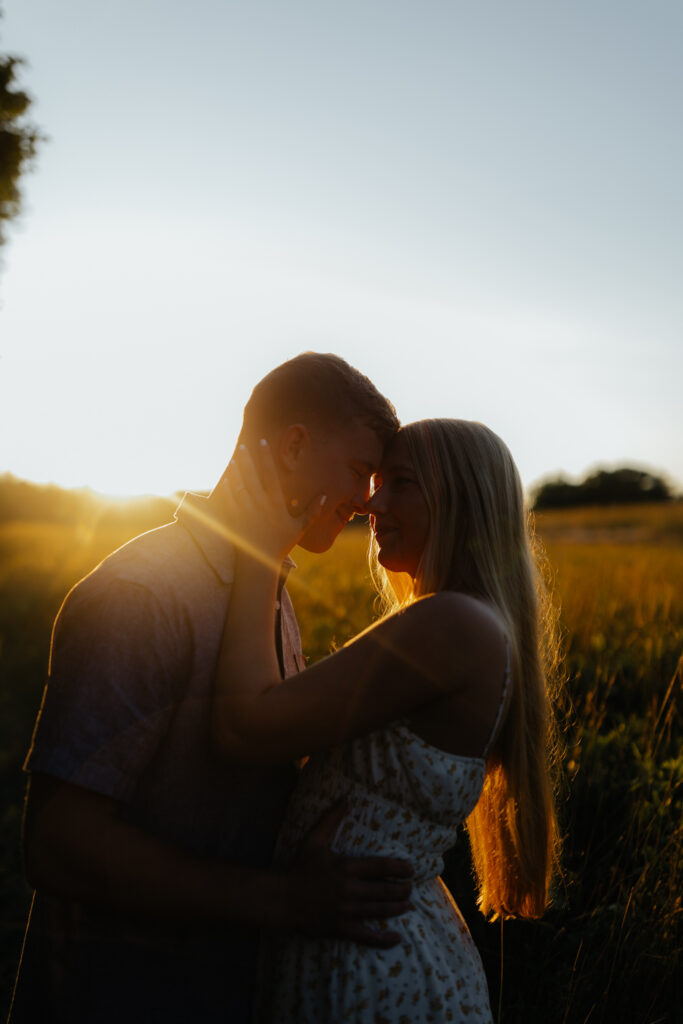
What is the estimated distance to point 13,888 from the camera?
489cm

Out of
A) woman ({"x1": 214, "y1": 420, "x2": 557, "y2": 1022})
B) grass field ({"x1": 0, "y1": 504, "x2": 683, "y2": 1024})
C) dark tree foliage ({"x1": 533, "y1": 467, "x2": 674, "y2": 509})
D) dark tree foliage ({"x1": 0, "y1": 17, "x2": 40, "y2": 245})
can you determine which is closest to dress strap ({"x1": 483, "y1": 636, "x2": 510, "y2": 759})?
woman ({"x1": 214, "y1": 420, "x2": 557, "y2": 1022})

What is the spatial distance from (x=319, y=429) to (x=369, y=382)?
0.27 m

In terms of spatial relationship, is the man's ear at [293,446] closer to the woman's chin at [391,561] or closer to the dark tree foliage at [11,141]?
the woman's chin at [391,561]

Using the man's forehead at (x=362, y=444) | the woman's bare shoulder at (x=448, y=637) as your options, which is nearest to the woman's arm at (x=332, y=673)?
the woman's bare shoulder at (x=448, y=637)

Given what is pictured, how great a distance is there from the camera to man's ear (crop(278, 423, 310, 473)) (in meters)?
2.05

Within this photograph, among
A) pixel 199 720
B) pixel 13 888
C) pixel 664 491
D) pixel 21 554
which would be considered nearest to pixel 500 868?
pixel 199 720

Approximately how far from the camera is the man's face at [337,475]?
6.89 feet

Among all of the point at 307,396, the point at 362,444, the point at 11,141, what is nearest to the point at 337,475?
the point at 362,444

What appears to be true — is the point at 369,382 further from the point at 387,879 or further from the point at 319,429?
the point at 387,879

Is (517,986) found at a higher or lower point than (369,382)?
lower

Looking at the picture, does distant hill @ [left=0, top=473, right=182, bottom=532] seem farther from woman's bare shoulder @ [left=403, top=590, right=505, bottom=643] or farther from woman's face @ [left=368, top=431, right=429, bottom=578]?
woman's bare shoulder @ [left=403, top=590, right=505, bottom=643]

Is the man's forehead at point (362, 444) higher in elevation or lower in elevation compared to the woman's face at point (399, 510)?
higher

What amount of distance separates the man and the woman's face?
2.28ft

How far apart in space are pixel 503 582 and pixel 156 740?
1.16 m
